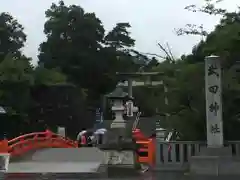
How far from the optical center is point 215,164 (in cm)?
1389

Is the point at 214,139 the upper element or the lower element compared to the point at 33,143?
upper

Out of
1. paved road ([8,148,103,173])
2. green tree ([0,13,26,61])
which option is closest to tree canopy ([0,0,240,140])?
green tree ([0,13,26,61])

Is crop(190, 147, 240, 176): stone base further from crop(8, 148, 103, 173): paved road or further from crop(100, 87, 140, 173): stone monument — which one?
crop(8, 148, 103, 173): paved road

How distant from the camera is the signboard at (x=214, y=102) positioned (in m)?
14.5

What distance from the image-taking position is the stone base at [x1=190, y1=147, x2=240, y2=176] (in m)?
13.9

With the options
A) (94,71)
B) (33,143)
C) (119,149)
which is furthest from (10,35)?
(119,149)

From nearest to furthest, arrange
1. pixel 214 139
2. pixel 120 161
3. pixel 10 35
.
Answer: pixel 214 139 → pixel 120 161 → pixel 10 35

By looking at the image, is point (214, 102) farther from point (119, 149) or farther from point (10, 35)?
point (10, 35)

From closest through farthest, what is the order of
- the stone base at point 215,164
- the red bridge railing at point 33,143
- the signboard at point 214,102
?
1. the stone base at point 215,164
2. the signboard at point 214,102
3. the red bridge railing at point 33,143

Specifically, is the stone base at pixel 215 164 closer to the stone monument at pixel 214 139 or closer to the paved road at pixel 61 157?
the stone monument at pixel 214 139

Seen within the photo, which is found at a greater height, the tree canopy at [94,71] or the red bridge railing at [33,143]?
the tree canopy at [94,71]

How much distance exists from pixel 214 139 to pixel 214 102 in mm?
1143

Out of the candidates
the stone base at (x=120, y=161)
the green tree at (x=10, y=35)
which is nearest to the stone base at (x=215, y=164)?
the stone base at (x=120, y=161)

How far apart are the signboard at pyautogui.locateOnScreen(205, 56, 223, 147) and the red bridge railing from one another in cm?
1115
